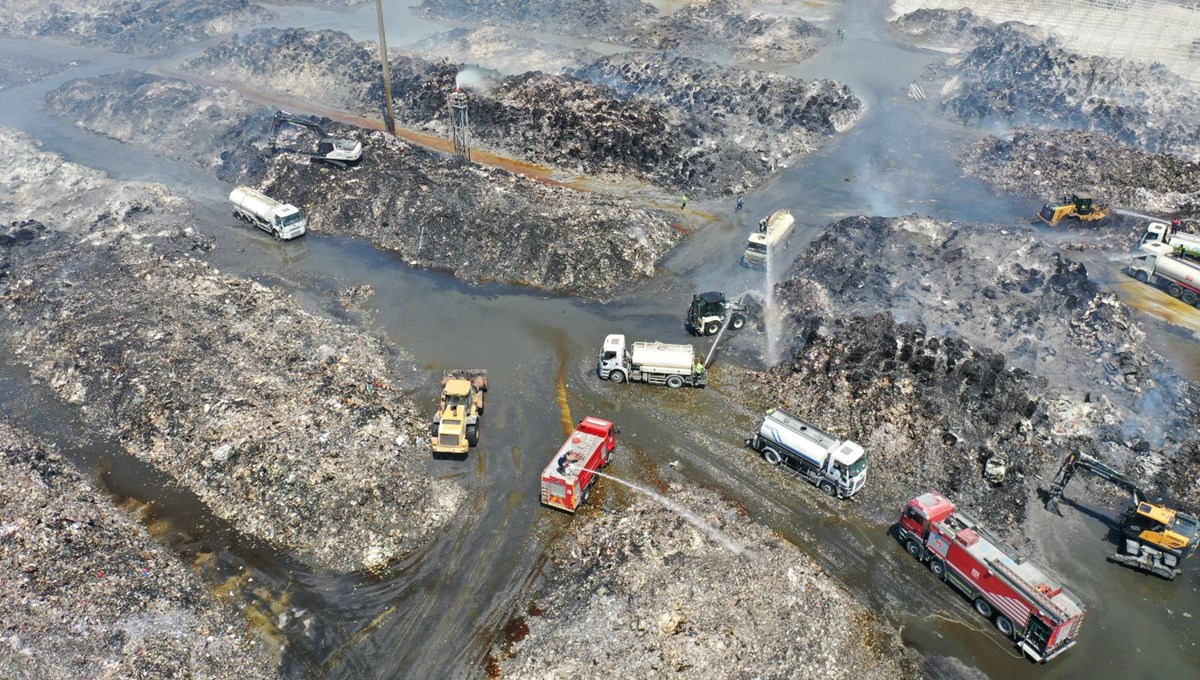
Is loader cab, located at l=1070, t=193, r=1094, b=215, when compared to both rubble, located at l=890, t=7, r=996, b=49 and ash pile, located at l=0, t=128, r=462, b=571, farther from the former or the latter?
ash pile, located at l=0, t=128, r=462, b=571

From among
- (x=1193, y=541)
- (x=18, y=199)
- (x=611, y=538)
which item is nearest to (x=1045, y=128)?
(x=1193, y=541)

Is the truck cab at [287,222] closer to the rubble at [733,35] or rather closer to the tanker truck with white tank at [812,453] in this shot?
the tanker truck with white tank at [812,453]

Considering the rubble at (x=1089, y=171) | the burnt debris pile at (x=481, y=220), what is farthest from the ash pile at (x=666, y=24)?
the burnt debris pile at (x=481, y=220)

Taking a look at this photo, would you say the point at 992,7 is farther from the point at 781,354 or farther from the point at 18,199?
the point at 18,199

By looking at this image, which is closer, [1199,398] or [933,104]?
[1199,398]

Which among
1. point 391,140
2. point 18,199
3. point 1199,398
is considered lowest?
point 18,199

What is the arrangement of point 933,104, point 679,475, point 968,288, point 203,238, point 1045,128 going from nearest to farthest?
point 679,475
point 968,288
point 203,238
point 1045,128
point 933,104

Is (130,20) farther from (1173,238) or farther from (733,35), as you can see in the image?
(1173,238)
